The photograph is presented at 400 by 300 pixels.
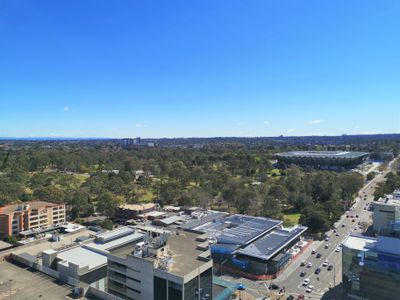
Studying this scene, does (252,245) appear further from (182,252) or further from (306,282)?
(182,252)

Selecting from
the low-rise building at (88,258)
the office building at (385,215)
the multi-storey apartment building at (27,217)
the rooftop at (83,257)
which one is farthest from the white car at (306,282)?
the multi-storey apartment building at (27,217)

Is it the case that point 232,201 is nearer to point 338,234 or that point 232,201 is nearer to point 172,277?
point 338,234

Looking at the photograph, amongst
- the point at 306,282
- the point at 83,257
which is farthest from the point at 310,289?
the point at 83,257

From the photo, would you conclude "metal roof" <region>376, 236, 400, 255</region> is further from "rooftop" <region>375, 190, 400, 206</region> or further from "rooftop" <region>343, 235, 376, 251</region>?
"rooftop" <region>375, 190, 400, 206</region>

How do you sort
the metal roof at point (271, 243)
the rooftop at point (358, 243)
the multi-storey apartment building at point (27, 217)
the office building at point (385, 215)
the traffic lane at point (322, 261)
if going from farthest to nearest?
1. the multi-storey apartment building at point (27, 217)
2. the office building at point (385, 215)
3. the metal roof at point (271, 243)
4. the traffic lane at point (322, 261)
5. the rooftop at point (358, 243)

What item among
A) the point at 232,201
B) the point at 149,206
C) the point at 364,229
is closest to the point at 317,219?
the point at 364,229

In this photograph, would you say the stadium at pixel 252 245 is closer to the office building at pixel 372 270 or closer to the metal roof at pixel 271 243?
the metal roof at pixel 271 243
